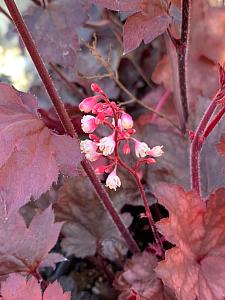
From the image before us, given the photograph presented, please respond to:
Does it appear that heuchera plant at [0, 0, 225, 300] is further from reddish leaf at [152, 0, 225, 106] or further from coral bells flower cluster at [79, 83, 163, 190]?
reddish leaf at [152, 0, 225, 106]

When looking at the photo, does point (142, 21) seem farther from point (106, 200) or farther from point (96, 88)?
point (106, 200)

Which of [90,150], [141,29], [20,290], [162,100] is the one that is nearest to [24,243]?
[20,290]

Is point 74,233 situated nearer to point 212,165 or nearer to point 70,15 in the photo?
point 212,165

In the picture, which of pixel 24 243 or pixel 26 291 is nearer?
pixel 26 291

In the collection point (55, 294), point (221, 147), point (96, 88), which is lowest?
point (55, 294)

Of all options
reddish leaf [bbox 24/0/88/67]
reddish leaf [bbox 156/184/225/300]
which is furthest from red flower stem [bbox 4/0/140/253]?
reddish leaf [bbox 24/0/88/67]

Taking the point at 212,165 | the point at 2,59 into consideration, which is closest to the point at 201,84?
the point at 212,165

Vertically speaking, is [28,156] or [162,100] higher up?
[28,156]
